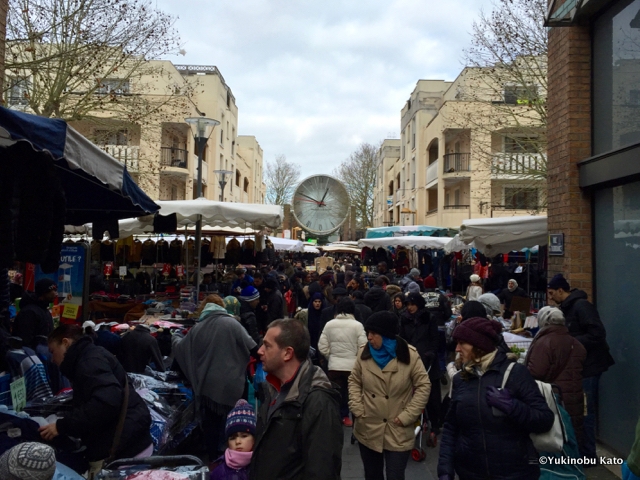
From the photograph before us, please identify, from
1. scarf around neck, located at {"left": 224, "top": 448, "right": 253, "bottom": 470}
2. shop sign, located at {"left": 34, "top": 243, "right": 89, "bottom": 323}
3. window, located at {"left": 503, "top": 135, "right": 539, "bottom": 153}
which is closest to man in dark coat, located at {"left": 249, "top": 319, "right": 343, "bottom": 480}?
scarf around neck, located at {"left": 224, "top": 448, "right": 253, "bottom": 470}

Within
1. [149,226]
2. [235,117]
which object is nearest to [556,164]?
[149,226]

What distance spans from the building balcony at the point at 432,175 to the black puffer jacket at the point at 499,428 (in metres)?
32.6

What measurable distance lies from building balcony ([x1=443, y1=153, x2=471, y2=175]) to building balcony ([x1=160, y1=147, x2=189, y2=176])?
15.4 m

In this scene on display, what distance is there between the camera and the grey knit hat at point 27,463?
2488 millimetres

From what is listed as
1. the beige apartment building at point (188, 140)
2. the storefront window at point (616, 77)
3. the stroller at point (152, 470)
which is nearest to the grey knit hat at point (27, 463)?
the stroller at point (152, 470)

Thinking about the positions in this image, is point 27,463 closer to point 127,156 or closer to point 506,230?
point 506,230

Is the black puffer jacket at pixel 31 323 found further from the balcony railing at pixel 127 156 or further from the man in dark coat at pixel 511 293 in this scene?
the man in dark coat at pixel 511 293

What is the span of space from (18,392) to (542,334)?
14.7ft

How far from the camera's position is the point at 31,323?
6152 mm

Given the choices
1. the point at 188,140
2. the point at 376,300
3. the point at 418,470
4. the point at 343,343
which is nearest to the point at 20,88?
the point at 376,300

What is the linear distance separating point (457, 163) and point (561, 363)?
28.7m

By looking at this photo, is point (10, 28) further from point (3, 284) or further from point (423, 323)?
point (423, 323)

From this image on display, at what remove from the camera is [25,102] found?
46.4 ft

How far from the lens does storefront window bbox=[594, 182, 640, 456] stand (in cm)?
582
